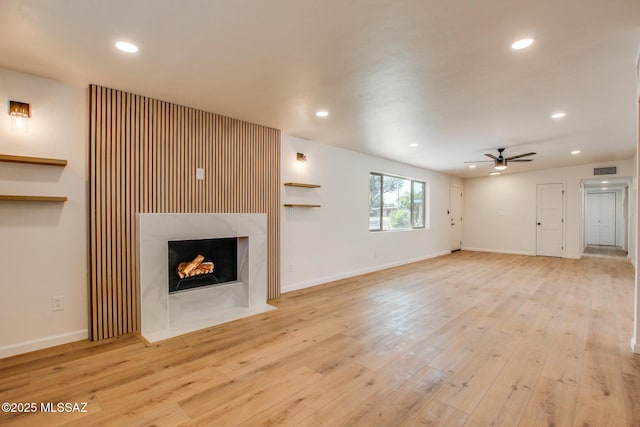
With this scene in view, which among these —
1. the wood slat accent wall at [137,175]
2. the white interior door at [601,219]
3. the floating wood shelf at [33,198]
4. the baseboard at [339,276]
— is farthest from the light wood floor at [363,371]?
the white interior door at [601,219]

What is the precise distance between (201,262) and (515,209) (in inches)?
362

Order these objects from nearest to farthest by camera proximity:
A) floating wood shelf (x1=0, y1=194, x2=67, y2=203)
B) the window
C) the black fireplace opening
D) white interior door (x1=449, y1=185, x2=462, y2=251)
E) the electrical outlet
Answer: floating wood shelf (x1=0, y1=194, x2=67, y2=203) → the electrical outlet → the black fireplace opening → the window → white interior door (x1=449, y1=185, x2=462, y2=251)

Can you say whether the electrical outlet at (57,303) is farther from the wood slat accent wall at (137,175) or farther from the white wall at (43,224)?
the wood slat accent wall at (137,175)

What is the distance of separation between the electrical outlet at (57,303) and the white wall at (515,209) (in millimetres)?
10458

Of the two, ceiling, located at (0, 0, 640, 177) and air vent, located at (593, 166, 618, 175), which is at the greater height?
ceiling, located at (0, 0, 640, 177)

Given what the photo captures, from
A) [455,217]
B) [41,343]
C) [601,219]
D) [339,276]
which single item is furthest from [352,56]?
[601,219]

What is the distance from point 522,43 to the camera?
2229 mm

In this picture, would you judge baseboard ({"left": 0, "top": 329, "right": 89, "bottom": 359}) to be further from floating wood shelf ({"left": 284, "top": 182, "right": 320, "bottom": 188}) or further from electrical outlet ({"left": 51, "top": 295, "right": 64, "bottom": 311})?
floating wood shelf ({"left": 284, "top": 182, "right": 320, "bottom": 188})

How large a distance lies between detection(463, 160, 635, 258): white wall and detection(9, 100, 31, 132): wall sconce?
10.7 meters

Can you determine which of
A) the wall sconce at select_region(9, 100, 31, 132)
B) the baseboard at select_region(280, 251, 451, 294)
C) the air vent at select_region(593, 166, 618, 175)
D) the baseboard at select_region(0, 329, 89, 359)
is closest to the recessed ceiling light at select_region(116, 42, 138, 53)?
the wall sconce at select_region(9, 100, 31, 132)

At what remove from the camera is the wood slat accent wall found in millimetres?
3039

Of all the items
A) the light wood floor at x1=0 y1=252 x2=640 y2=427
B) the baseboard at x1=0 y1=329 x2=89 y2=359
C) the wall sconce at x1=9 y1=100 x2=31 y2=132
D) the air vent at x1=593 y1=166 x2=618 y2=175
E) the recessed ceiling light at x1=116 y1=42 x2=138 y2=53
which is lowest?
the light wood floor at x1=0 y1=252 x2=640 y2=427

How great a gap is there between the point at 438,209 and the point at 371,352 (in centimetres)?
705

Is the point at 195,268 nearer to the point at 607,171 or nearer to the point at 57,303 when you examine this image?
the point at 57,303
